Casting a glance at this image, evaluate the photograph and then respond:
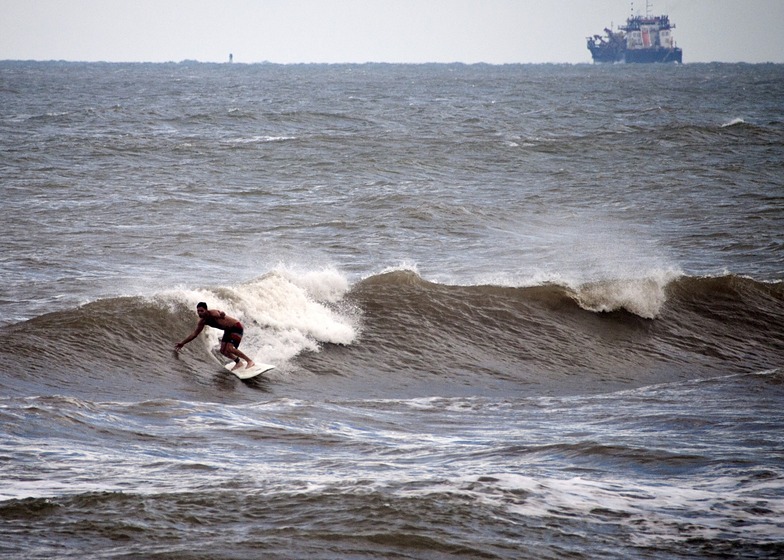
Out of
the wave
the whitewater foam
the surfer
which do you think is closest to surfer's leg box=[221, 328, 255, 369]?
the surfer

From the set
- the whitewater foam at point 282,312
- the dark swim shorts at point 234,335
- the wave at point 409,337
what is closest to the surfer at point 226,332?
the dark swim shorts at point 234,335

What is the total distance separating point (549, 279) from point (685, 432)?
6.23 meters

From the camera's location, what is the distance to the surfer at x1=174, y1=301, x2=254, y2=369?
36.6 feet

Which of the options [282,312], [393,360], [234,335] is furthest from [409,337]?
[234,335]

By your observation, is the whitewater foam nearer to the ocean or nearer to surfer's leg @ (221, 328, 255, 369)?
the ocean

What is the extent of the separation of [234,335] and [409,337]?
8.93 feet

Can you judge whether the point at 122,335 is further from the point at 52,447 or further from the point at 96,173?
the point at 96,173

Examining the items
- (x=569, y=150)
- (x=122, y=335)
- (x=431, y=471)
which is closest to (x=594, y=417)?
(x=431, y=471)

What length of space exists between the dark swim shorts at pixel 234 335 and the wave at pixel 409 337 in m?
0.36

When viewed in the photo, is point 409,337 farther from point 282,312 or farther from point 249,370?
point 249,370

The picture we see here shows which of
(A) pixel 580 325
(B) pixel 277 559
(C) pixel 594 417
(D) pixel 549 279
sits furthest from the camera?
(D) pixel 549 279

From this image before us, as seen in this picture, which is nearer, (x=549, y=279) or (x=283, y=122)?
(x=549, y=279)

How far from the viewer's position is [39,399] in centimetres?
905

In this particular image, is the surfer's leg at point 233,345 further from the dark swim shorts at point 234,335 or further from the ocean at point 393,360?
the ocean at point 393,360
